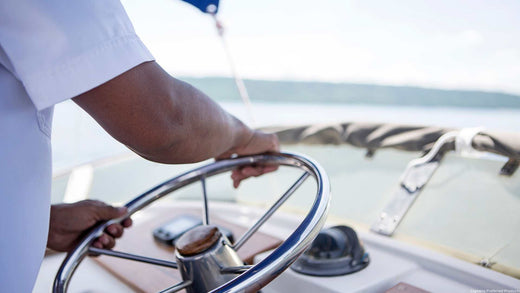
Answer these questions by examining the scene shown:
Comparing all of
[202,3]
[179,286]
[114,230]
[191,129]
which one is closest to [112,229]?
[114,230]

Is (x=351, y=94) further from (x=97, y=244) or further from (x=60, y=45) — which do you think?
(x=60, y=45)

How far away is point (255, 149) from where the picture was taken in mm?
878

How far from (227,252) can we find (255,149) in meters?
0.25

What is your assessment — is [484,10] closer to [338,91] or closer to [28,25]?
[28,25]

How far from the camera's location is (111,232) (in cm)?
86

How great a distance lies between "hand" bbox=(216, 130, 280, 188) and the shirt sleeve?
17.3 inches

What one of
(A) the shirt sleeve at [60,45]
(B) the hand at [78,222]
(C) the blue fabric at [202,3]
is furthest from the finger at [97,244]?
(C) the blue fabric at [202,3]

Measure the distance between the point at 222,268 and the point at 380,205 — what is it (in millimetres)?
855

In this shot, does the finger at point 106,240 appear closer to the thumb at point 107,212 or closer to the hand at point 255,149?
the thumb at point 107,212

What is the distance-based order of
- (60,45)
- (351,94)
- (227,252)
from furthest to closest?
(351,94) → (227,252) → (60,45)

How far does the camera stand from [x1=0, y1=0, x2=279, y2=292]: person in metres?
0.41

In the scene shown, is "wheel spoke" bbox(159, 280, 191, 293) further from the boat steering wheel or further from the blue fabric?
the blue fabric

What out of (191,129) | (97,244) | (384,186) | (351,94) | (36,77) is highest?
(36,77)

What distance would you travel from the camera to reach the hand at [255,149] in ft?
2.83
